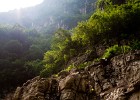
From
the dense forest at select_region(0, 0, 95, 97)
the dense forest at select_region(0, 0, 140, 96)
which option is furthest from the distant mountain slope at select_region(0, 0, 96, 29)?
the dense forest at select_region(0, 0, 140, 96)

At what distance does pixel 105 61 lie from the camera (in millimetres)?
22547

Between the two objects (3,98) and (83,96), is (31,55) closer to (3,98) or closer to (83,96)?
(3,98)

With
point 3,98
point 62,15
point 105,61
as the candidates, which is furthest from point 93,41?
point 62,15

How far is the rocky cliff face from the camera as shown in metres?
19.4

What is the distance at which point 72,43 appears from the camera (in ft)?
110

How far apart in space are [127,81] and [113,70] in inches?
80.7

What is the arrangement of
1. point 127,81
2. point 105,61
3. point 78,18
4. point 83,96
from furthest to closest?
point 78,18
point 105,61
point 83,96
point 127,81

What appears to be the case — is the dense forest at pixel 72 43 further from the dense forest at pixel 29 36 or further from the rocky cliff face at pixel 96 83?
the rocky cliff face at pixel 96 83

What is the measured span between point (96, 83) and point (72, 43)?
12660mm

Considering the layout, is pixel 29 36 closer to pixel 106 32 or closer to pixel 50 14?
pixel 106 32

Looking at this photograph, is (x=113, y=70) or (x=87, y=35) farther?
(x=87, y=35)

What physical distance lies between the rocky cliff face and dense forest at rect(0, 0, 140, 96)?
149 cm

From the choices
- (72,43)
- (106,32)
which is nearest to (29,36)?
(72,43)

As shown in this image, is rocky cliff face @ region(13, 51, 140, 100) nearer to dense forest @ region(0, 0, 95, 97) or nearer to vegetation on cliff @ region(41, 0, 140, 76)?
vegetation on cliff @ region(41, 0, 140, 76)
